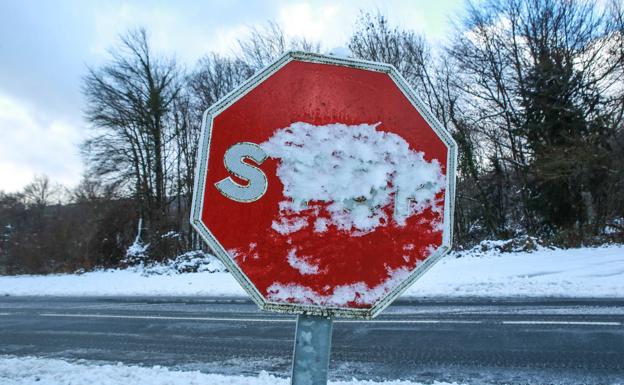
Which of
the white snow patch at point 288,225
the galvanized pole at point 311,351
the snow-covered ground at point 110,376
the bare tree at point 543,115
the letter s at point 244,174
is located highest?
the bare tree at point 543,115

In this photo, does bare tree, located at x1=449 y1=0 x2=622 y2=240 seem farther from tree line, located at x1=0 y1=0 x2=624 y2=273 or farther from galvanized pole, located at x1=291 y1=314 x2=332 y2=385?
galvanized pole, located at x1=291 y1=314 x2=332 y2=385

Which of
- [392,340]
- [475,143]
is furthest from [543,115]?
[392,340]

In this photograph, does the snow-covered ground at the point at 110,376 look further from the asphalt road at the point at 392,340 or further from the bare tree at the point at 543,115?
the bare tree at the point at 543,115

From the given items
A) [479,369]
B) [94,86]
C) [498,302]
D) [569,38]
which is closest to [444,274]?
[498,302]

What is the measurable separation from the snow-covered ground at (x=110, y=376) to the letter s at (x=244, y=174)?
3.31 m

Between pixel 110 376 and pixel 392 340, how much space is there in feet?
10.7

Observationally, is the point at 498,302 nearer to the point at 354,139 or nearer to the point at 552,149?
the point at 354,139

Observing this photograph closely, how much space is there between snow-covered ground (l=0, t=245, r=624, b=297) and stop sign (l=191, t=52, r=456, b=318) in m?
9.20

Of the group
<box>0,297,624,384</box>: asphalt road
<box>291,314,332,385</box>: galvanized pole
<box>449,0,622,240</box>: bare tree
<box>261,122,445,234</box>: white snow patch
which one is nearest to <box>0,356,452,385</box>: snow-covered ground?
<box>0,297,624,384</box>: asphalt road

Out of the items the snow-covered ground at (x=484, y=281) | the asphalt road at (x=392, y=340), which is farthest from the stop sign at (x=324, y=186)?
the snow-covered ground at (x=484, y=281)

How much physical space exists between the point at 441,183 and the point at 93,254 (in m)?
26.6

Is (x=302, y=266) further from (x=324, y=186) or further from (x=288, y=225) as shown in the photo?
(x=324, y=186)

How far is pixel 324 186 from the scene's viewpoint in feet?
3.92

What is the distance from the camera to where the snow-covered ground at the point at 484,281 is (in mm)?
9859
